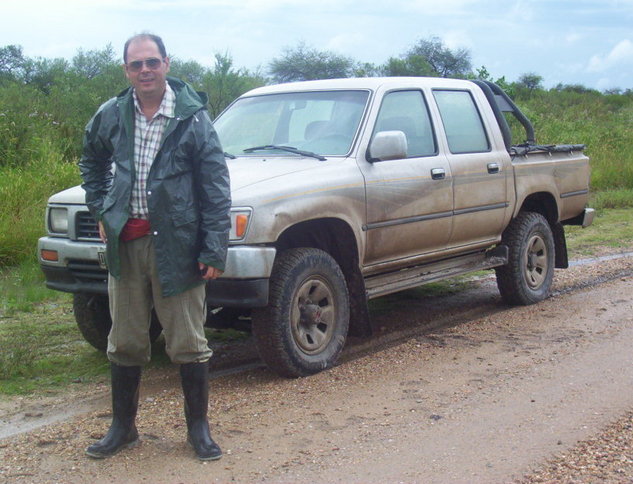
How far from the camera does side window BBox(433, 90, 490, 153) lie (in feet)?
24.7

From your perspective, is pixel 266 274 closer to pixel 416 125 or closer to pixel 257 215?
pixel 257 215

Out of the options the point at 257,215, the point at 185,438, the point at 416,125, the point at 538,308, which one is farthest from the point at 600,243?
the point at 185,438

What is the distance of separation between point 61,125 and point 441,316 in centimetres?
905

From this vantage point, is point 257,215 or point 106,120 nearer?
point 106,120

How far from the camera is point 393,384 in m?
5.83

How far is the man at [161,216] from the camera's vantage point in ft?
14.3

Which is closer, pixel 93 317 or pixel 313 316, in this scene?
pixel 313 316

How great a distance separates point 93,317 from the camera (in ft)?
21.1

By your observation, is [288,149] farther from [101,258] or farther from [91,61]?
[91,61]

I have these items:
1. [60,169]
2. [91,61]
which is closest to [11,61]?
[91,61]

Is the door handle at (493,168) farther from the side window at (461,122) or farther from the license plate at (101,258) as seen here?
the license plate at (101,258)

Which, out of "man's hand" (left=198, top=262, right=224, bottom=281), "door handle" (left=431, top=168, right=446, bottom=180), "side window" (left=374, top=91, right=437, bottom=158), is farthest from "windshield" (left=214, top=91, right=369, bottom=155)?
"man's hand" (left=198, top=262, right=224, bottom=281)

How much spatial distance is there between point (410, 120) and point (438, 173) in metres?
0.47

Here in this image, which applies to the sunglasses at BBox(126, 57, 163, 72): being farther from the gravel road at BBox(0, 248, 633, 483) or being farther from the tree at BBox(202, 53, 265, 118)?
the tree at BBox(202, 53, 265, 118)
